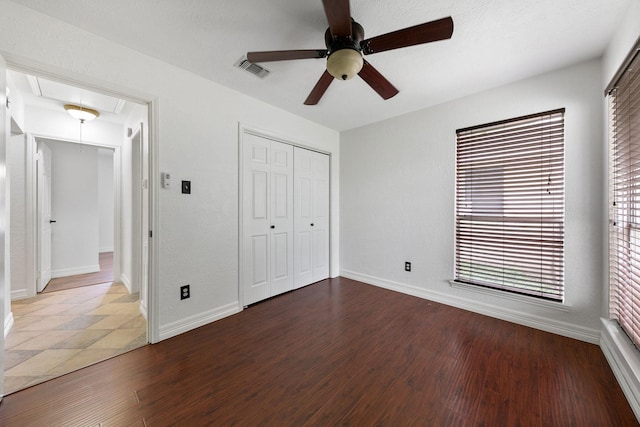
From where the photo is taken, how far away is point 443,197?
114 inches

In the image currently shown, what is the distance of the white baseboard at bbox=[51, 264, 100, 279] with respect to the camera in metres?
3.86

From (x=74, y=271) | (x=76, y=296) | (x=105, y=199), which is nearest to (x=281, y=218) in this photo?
(x=76, y=296)

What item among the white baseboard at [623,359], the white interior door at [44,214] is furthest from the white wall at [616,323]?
the white interior door at [44,214]

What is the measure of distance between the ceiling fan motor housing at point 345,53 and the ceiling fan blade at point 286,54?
8 cm

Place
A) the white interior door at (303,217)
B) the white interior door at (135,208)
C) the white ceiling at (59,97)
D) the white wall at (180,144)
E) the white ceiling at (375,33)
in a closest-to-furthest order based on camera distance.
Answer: the white ceiling at (375,33) < the white wall at (180,144) < the white ceiling at (59,97) < the white interior door at (135,208) < the white interior door at (303,217)

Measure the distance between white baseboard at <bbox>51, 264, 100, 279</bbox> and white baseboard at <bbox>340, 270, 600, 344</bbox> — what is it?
489cm

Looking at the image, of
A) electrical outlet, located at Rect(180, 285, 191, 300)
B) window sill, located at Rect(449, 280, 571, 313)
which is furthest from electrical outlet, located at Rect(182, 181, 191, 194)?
window sill, located at Rect(449, 280, 571, 313)

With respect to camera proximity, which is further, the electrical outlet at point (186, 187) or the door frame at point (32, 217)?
the door frame at point (32, 217)

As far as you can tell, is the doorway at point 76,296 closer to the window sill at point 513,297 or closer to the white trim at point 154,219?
the white trim at point 154,219

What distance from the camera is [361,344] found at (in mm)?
2047

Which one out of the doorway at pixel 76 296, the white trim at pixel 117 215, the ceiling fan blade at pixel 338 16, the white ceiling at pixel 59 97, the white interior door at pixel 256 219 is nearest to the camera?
the ceiling fan blade at pixel 338 16

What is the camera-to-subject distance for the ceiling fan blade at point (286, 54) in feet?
5.03

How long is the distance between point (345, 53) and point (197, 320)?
2.61 m

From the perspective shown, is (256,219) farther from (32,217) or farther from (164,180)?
(32,217)
